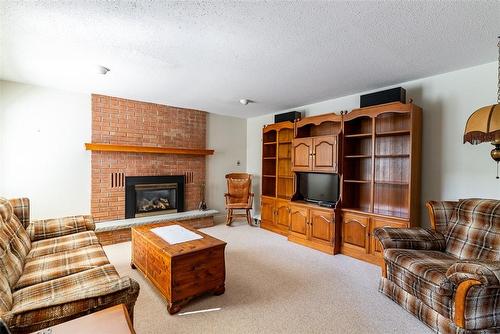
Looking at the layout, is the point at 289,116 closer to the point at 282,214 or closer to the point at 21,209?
the point at 282,214

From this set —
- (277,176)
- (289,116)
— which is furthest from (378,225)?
(289,116)

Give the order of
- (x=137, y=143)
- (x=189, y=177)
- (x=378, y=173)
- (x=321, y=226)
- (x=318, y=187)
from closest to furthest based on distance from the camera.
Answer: (x=378, y=173), (x=321, y=226), (x=318, y=187), (x=137, y=143), (x=189, y=177)

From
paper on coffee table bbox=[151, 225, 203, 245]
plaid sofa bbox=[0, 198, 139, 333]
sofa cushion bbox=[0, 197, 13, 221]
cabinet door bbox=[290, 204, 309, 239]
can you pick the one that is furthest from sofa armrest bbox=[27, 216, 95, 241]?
cabinet door bbox=[290, 204, 309, 239]

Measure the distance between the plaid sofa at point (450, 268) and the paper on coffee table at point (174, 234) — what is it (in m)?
1.95

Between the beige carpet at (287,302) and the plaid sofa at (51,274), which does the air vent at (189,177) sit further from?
the plaid sofa at (51,274)

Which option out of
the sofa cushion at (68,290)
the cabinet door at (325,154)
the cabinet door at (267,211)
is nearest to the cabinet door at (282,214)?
the cabinet door at (267,211)

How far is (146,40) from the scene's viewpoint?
221 cm

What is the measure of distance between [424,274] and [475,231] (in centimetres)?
83

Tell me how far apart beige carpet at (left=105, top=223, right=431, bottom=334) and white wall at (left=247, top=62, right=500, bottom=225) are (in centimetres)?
135

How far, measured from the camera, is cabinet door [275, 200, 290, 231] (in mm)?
4391

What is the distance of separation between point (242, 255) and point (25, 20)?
3287mm

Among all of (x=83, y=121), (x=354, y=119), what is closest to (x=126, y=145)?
(x=83, y=121)

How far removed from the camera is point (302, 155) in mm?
4031

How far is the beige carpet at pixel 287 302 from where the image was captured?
190 cm
